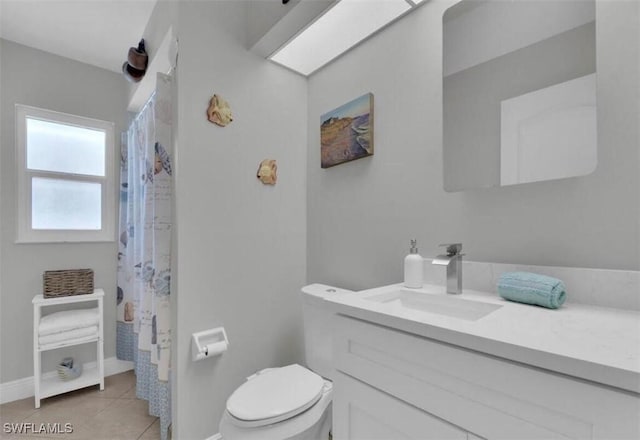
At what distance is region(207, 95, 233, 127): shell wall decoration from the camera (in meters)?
1.52

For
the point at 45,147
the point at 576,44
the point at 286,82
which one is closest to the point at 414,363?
the point at 576,44

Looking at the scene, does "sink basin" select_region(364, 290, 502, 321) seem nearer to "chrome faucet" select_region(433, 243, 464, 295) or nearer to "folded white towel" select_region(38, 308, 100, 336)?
"chrome faucet" select_region(433, 243, 464, 295)

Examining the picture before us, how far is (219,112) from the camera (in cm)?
154

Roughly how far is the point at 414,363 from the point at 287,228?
1.25 m

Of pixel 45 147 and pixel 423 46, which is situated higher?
pixel 423 46

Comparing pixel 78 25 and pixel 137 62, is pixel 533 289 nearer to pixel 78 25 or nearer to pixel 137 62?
pixel 137 62

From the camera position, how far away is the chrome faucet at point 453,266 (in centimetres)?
100

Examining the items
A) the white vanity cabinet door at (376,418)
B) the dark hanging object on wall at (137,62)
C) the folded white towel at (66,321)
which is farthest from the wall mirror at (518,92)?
the folded white towel at (66,321)

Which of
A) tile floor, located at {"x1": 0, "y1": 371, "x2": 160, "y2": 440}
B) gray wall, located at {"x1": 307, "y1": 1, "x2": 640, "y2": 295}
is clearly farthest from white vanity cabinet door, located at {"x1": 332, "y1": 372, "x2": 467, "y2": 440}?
tile floor, located at {"x1": 0, "y1": 371, "x2": 160, "y2": 440}

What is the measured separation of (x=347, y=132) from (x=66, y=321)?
2.37 m

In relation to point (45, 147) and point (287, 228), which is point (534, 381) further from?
point (45, 147)

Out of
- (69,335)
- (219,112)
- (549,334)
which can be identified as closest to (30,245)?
(69,335)

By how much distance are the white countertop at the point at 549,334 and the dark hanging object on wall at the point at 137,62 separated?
2.09 metres

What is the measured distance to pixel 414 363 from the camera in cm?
71
